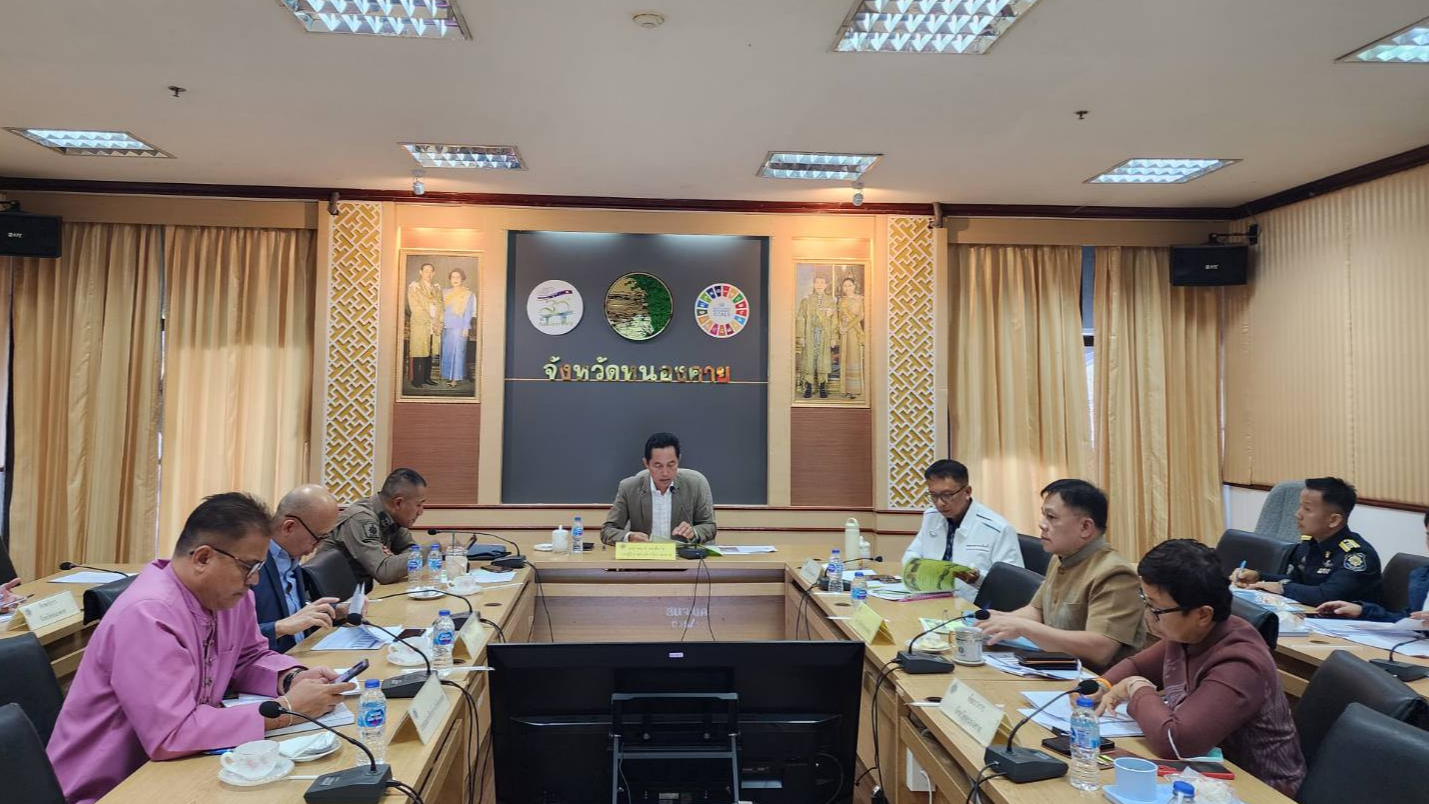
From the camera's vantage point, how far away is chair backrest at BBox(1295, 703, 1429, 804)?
1577 millimetres

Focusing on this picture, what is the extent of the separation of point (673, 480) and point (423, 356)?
228 centimetres

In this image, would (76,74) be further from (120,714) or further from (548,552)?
(120,714)

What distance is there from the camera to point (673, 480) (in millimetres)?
5277

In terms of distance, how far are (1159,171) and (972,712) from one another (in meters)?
4.93

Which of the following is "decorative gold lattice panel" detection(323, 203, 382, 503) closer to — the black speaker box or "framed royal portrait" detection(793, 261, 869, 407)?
the black speaker box

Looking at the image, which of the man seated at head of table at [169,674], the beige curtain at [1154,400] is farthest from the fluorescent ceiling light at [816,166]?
the man seated at head of table at [169,674]

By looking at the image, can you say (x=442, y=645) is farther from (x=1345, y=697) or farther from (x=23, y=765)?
(x=1345, y=697)

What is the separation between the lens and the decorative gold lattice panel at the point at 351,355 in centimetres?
616

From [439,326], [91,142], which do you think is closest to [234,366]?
[439,326]

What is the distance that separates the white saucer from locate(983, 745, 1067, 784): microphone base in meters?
1.43

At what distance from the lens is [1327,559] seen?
385 centimetres

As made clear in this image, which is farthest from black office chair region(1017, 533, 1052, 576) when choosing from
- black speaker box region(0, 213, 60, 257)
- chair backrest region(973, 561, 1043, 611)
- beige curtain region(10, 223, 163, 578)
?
black speaker box region(0, 213, 60, 257)

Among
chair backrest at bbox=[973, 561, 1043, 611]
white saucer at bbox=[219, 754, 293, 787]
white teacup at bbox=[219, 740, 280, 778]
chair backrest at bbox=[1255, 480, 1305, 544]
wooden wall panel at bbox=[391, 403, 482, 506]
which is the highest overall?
wooden wall panel at bbox=[391, 403, 482, 506]

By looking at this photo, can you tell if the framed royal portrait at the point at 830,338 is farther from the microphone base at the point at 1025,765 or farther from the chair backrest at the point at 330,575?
the microphone base at the point at 1025,765
